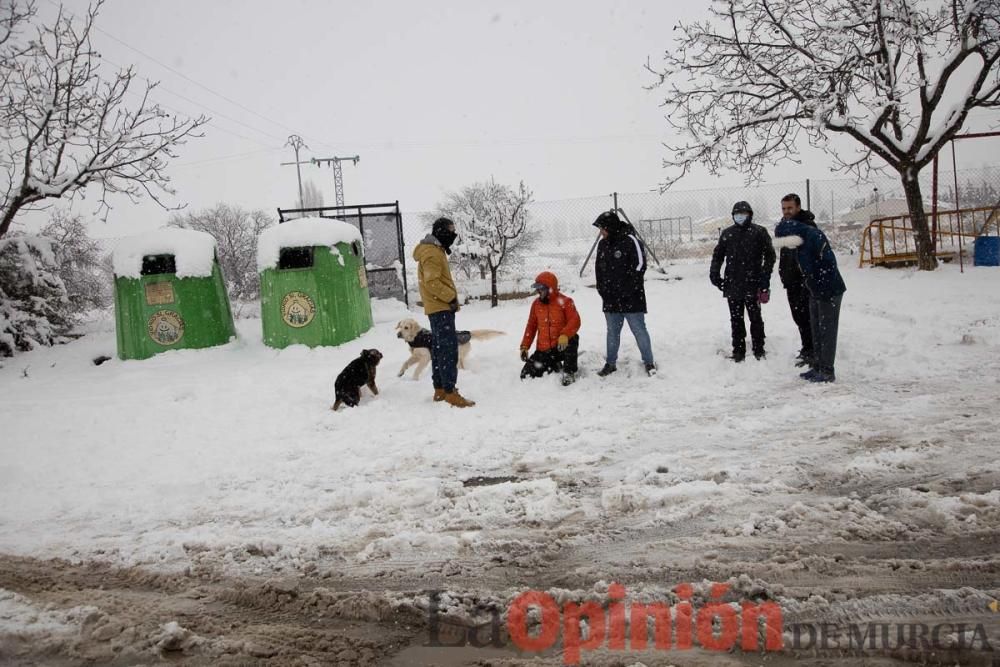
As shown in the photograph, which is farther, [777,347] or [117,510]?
[777,347]

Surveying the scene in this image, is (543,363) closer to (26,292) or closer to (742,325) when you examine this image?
(742,325)

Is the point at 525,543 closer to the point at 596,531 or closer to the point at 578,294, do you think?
the point at 596,531

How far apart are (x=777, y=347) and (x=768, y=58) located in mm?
10109

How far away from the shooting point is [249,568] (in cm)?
277

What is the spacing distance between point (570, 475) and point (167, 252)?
8.56 m

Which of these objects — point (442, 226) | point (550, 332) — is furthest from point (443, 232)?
point (550, 332)

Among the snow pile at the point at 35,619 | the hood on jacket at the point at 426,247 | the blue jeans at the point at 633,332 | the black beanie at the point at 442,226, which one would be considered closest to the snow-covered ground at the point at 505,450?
the blue jeans at the point at 633,332

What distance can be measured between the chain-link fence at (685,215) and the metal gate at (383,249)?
33.7 inches

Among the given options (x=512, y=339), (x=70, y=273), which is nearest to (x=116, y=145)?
(x=70, y=273)

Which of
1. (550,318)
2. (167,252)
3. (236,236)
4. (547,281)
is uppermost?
(236,236)

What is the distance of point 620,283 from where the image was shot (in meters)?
6.33

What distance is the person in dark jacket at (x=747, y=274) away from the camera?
628cm

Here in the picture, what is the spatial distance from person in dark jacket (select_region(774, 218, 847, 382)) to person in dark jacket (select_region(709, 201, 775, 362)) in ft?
2.35

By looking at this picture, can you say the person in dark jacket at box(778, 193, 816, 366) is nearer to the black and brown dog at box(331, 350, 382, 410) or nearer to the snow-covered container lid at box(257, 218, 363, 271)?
the black and brown dog at box(331, 350, 382, 410)
